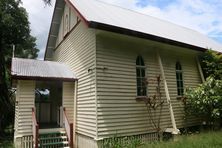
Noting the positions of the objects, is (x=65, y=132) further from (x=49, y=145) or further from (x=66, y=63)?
(x=66, y=63)

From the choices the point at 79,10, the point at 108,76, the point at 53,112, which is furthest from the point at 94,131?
the point at 53,112

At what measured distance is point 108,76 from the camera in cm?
995

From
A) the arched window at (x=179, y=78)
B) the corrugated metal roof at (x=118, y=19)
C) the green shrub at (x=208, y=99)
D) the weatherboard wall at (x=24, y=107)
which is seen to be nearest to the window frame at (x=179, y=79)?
the arched window at (x=179, y=78)

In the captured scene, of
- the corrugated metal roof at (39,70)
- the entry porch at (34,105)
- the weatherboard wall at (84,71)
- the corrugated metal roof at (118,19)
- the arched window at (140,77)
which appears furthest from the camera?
the arched window at (140,77)

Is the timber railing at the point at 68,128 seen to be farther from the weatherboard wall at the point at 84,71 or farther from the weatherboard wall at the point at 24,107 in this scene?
the weatherboard wall at the point at 24,107

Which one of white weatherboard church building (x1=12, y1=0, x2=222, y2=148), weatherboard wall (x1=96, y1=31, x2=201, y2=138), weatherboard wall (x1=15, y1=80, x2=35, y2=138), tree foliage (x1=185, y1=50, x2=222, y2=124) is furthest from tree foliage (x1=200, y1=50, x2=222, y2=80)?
weatherboard wall (x1=15, y1=80, x2=35, y2=138)

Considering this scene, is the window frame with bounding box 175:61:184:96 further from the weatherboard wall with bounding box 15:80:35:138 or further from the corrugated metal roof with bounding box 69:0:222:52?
the weatherboard wall with bounding box 15:80:35:138

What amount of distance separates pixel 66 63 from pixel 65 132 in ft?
13.9

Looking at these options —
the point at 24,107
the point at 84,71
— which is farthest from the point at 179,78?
the point at 24,107

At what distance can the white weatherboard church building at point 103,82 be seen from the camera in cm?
973

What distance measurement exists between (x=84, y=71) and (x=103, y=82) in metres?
1.59

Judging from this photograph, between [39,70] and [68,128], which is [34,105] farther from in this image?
[68,128]

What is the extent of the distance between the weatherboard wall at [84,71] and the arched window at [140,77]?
7.74 feet

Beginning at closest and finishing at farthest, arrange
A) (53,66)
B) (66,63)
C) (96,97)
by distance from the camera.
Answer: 1. (96,97)
2. (53,66)
3. (66,63)
